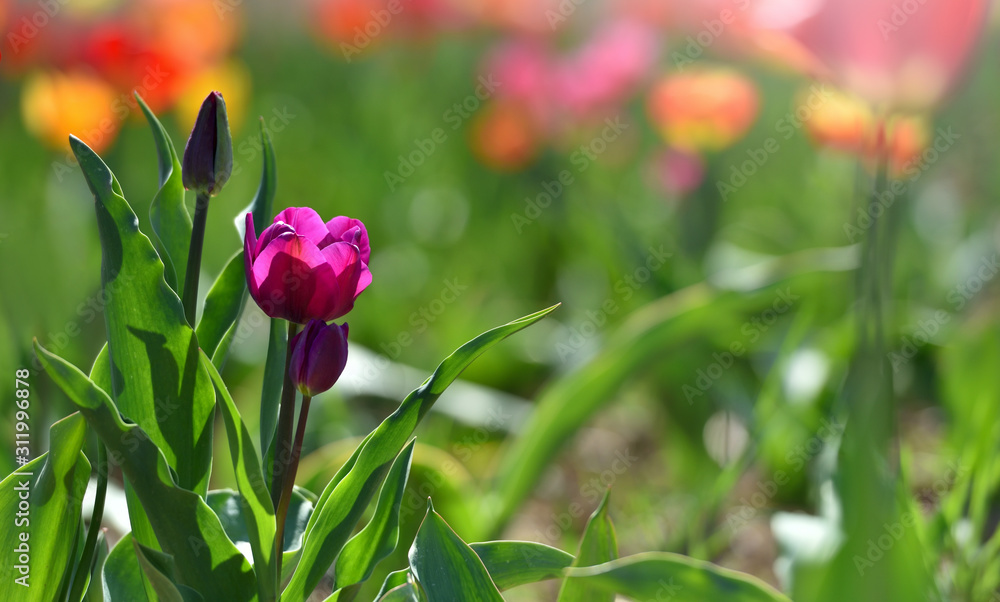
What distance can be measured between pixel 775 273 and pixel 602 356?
0.95 feet

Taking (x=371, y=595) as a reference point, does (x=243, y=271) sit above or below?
above

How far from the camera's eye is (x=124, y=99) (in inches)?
55.6

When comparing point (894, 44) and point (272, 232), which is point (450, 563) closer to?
point (272, 232)

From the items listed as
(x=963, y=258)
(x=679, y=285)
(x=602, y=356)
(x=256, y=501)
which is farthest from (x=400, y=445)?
(x=963, y=258)

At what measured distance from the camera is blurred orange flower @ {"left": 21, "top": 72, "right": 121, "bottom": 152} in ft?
4.31

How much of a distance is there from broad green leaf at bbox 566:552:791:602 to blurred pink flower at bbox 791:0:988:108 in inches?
17.2

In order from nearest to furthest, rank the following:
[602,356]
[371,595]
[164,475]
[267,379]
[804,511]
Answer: [164,475] → [267,379] → [371,595] → [602,356] → [804,511]

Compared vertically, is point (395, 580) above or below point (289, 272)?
below

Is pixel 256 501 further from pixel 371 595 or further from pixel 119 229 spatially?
pixel 371 595

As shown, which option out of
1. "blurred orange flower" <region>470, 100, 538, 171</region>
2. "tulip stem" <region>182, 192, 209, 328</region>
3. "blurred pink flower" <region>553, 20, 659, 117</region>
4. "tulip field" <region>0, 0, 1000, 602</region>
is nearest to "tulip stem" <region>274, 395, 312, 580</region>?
"tulip field" <region>0, 0, 1000, 602</region>

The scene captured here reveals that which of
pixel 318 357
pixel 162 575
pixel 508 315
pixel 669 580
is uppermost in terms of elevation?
pixel 318 357

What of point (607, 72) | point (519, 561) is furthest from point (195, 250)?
point (607, 72)

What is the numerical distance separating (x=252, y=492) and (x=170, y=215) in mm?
209

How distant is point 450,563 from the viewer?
542mm
